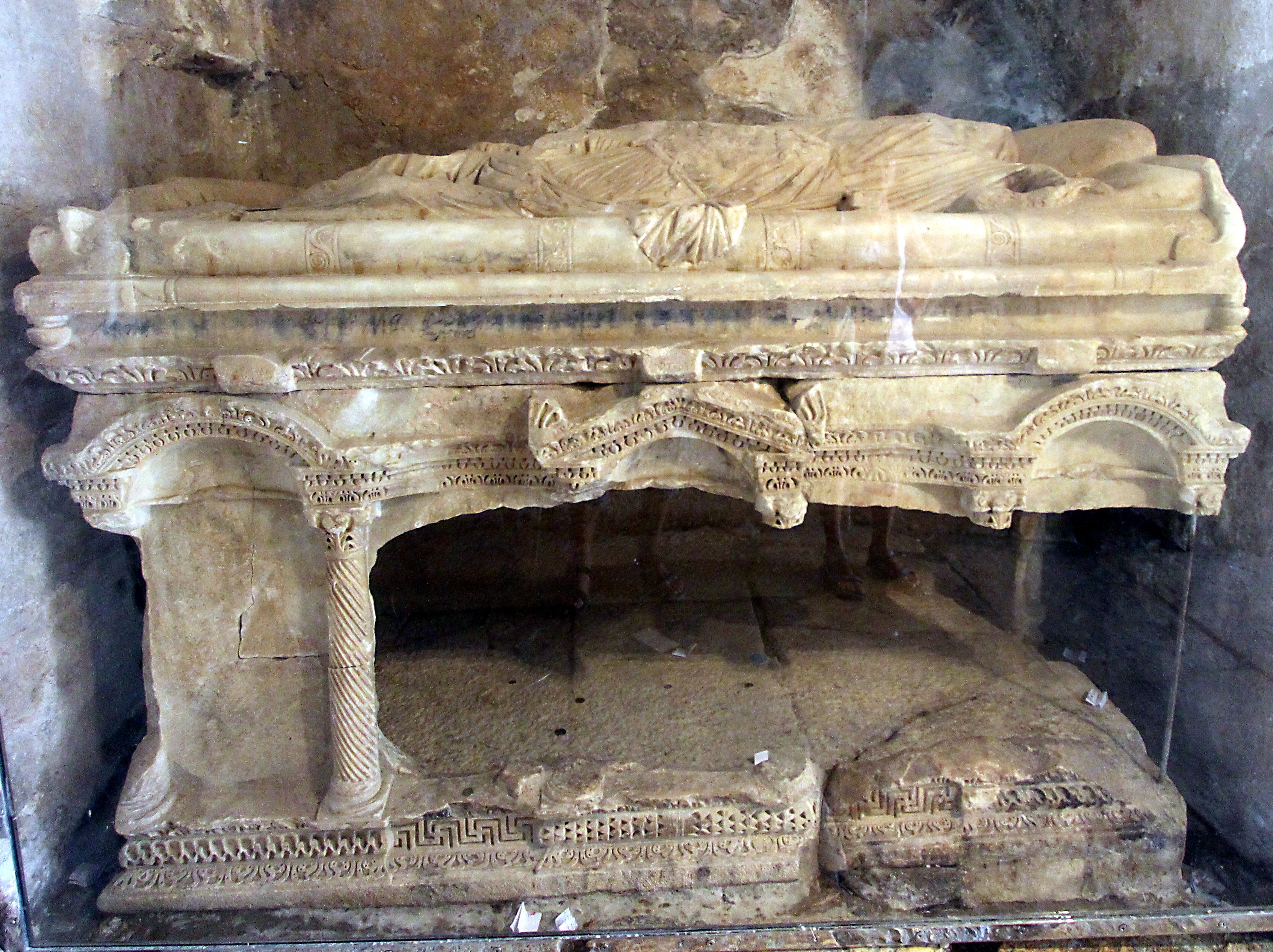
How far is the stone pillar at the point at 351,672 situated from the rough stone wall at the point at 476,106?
2.57 ft

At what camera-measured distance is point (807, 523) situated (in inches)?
124

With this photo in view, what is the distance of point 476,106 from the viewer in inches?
133

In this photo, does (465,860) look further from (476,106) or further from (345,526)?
(476,106)

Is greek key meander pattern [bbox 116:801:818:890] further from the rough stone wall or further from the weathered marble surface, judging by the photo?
the weathered marble surface

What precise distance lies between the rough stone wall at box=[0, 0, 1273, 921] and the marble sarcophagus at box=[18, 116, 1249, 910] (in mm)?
291

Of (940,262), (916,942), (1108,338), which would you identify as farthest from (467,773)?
(1108,338)

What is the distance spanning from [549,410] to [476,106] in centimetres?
180

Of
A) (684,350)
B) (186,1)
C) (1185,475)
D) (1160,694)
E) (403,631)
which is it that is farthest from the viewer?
(403,631)

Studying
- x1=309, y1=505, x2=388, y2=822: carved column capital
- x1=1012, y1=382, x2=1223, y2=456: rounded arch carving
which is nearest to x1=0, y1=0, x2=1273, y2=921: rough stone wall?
x1=1012, y1=382, x2=1223, y2=456: rounded arch carving

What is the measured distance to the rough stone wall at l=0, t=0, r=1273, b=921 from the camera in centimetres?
236

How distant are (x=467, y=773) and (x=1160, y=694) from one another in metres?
2.06

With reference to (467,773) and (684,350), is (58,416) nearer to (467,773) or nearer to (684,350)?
(467,773)

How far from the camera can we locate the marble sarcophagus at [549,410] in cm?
207

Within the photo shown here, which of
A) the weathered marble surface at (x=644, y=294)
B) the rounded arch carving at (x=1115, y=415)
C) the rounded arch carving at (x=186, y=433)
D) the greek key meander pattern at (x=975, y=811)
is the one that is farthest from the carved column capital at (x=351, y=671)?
the rounded arch carving at (x=1115, y=415)
